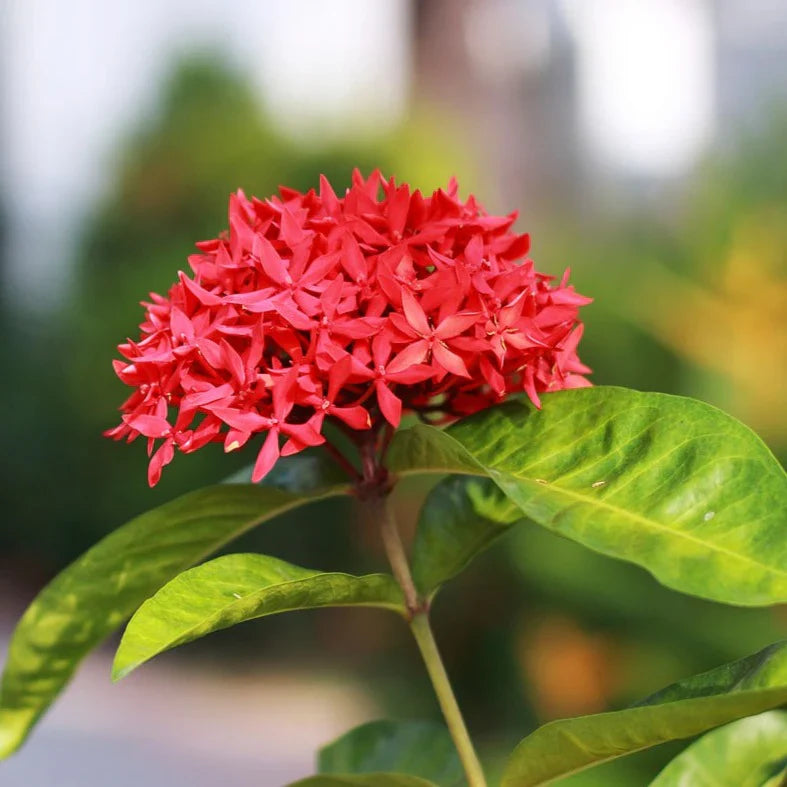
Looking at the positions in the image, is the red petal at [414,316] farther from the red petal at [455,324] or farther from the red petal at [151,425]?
the red petal at [151,425]

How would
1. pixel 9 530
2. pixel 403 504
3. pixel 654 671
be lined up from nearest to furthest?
pixel 654 671, pixel 403 504, pixel 9 530

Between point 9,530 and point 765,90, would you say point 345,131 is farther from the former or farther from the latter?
point 9,530

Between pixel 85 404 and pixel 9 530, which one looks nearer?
pixel 85 404

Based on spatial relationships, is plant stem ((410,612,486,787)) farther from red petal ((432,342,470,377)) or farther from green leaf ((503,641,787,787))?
red petal ((432,342,470,377))

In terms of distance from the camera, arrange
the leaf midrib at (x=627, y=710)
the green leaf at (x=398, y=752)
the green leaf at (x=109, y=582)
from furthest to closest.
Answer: the green leaf at (x=398, y=752)
the green leaf at (x=109, y=582)
the leaf midrib at (x=627, y=710)

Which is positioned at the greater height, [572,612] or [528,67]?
[528,67]

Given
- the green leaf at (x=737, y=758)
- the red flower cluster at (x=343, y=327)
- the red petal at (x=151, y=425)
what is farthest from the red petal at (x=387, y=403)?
the green leaf at (x=737, y=758)

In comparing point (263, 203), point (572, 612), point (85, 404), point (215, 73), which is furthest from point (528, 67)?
point (263, 203)

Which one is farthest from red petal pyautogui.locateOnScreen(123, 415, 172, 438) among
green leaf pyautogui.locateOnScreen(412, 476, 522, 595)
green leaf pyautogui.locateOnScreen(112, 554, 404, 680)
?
green leaf pyautogui.locateOnScreen(412, 476, 522, 595)
